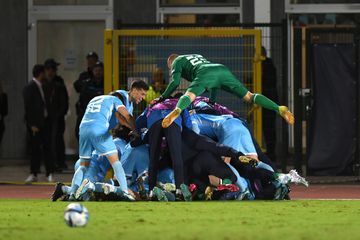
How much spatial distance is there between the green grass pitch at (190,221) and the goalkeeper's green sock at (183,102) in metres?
1.45

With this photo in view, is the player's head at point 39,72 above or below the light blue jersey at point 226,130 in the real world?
above

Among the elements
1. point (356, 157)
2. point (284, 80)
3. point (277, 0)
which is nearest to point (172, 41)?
point (284, 80)

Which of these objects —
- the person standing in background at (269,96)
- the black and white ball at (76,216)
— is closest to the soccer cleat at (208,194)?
the black and white ball at (76,216)

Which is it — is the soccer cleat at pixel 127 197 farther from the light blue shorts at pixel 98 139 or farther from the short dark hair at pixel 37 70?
the short dark hair at pixel 37 70

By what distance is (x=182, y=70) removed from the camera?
19.0m

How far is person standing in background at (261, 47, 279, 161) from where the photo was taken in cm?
2323

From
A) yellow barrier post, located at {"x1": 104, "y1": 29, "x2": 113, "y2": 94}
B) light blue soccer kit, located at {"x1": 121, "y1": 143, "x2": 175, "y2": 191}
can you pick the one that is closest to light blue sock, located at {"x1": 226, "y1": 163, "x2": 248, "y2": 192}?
light blue soccer kit, located at {"x1": 121, "y1": 143, "x2": 175, "y2": 191}

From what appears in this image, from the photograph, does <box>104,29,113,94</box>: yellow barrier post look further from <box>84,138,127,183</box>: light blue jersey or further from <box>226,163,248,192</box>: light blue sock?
<box>226,163,248,192</box>: light blue sock

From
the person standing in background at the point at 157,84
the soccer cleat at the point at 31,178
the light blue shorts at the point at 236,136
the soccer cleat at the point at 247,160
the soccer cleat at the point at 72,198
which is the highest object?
the person standing in background at the point at 157,84

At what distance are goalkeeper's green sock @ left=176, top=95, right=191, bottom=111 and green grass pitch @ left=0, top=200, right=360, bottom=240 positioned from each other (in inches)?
57.1

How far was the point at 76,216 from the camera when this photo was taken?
1274cm

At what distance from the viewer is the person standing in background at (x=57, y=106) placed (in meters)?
24.8

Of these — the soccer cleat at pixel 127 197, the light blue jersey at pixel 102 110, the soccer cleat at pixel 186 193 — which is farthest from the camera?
the light blue jersey at pixel 102 110

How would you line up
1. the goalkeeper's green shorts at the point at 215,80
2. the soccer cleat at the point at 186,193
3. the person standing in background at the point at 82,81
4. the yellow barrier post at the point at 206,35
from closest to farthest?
the soccer cleat at the point at 186,193 → the goalkeeper's green shorts at the point at 215,80 → the yellow barrier post at the point at 206,35 → the person standing in background at the point at 82,81
